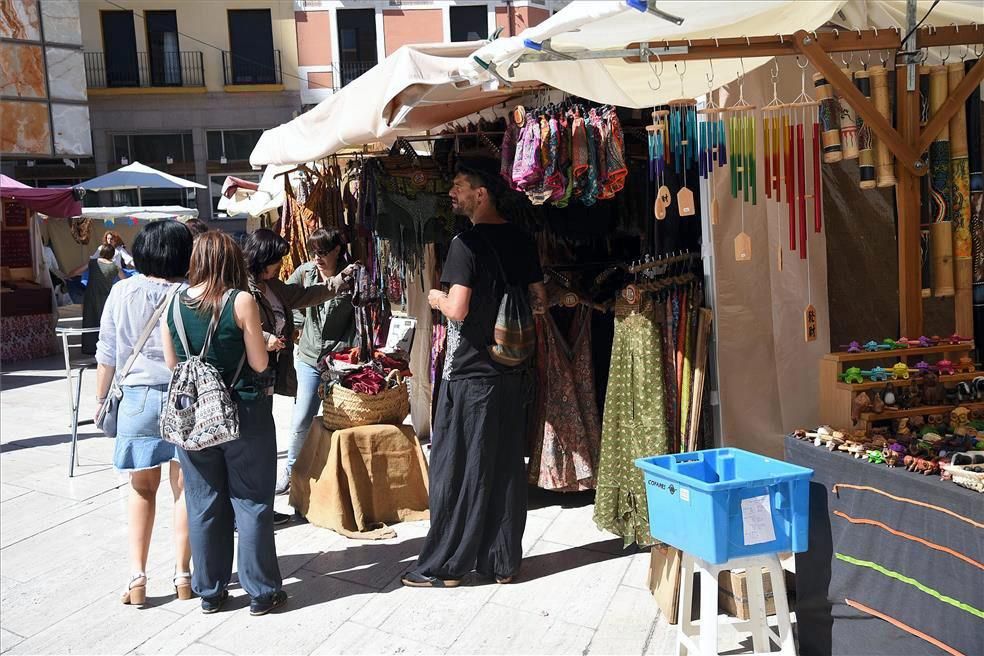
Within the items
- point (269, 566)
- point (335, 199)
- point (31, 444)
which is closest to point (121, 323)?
point (269, 566)

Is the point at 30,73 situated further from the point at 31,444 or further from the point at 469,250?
the point at 469,250

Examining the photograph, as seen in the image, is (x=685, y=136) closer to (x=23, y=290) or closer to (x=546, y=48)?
(x=546, y=48)

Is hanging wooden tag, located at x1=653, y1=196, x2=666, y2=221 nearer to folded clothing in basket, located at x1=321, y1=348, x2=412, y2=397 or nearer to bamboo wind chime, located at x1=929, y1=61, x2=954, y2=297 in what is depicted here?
bamboo wind chime, located at x1=929, y1=61, x2=954, y2=297

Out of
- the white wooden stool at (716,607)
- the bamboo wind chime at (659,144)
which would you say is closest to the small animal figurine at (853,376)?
the white wooden stool at (716,607)

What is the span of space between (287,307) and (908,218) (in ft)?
9.93

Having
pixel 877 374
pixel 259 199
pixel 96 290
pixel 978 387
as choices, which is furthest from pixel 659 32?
pixel 96 290

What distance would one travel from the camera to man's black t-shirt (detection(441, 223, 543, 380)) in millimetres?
3496

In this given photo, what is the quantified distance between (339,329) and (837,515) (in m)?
3.10

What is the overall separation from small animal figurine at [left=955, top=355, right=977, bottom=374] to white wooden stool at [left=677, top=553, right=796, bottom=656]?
993 mm

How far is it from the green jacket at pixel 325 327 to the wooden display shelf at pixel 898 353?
2.89 m

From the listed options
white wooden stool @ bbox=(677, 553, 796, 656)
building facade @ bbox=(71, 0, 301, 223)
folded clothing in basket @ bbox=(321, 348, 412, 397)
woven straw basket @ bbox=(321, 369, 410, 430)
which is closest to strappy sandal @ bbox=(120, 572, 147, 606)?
woven straw basket @ bbox=(321, 369, 410, 430)

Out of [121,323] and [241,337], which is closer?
[241,337]

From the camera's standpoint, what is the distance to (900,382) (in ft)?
8.91

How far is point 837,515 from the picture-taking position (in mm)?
2570
